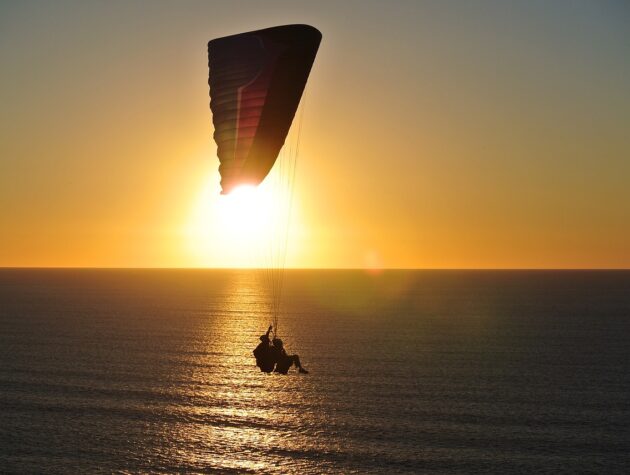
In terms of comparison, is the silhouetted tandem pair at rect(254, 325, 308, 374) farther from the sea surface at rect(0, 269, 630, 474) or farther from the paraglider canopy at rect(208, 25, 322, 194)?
the sea surface at rect(0, 269, 630, 474)

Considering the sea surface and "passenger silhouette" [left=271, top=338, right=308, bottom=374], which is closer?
"passenger silhouette" [left=271, top=338, right=308, bottom=374]

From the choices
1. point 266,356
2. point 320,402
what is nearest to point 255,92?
point 266,356

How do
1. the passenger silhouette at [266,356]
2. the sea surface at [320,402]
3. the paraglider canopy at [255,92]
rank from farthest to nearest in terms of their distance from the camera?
the sea surface at [320,402]
the passenger silhouette at [266,356]
the paraglider canopy at [255,92]

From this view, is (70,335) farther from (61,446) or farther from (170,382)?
(61,446)

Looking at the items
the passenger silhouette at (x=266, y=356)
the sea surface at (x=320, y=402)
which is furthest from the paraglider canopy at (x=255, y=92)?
the sea surface at (x=320, y=402)

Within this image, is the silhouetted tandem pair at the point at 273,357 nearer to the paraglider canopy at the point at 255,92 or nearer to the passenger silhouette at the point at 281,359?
the passenger silhouette at the point at 281,359

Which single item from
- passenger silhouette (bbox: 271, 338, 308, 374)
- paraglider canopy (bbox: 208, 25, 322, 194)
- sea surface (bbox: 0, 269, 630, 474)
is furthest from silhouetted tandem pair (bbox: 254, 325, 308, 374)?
sea surface (bbox: 0, 269, 630, 474)

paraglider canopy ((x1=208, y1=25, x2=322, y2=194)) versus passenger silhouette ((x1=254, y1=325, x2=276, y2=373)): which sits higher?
paraglider canopy ((x1=208, y1=25, x2=322, y2=194))

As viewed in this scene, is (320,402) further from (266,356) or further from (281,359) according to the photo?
(281,359)

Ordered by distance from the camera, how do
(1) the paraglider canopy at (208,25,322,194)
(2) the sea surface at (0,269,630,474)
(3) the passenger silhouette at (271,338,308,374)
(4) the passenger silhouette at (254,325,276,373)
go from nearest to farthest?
1. (1) the paraglider canopy at (208,25,322,194)
2. (3) the passenger silhouette at (271,338,308,374)
3. (4) the passenger silhouette at (254,325,276,373)
4. (2) the sea surface at (0,269,630,474)
